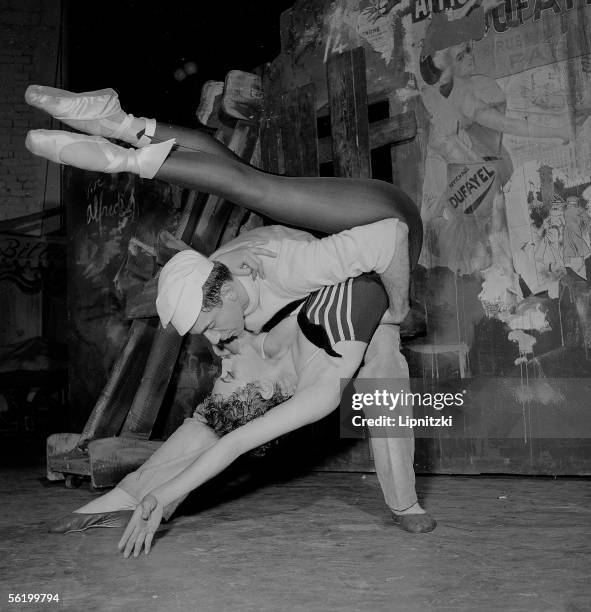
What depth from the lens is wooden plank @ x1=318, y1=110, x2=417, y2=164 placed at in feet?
14.4

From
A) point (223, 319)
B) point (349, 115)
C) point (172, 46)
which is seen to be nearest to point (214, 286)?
point (223, 319)

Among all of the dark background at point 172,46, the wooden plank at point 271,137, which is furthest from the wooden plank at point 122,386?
the dark background at point 172,46

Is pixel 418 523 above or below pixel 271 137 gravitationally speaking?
below

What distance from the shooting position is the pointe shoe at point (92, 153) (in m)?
2.76

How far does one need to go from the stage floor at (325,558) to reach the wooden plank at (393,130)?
6.70ft

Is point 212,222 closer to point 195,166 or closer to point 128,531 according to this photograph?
point 195,166

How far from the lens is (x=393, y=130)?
14.5ft

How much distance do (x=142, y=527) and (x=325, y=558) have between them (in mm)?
638

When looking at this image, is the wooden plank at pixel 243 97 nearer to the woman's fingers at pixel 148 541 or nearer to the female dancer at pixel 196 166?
the female dancer at pixel 196 166

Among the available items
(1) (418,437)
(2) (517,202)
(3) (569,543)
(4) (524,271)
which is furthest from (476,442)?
(3) (569,543)

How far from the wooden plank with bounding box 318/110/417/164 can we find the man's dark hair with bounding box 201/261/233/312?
1835 millimetres

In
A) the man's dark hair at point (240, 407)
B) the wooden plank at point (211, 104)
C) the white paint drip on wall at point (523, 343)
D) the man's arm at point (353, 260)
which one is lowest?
the man's dark hair at point (240, 407)

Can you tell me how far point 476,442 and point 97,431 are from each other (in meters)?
2.28

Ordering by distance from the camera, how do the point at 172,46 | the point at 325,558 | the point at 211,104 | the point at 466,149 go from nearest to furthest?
1. the point at 325,558
2. the point at 466,149
3. the point at 211,104
4. the point at 172,46
